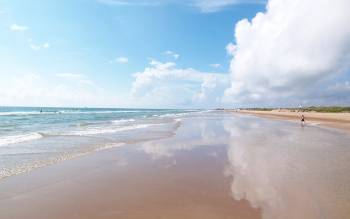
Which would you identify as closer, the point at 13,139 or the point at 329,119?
the point at 13,139

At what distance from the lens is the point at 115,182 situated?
29.1 ft

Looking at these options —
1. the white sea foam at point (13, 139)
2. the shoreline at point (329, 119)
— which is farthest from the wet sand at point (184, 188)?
the shoreline at point (329, 119)

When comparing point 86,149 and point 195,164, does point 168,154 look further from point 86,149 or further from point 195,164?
point 86,149

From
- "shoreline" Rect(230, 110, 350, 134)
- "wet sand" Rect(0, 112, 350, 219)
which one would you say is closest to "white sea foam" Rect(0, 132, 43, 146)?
"wet sand" Rect(0, 112, 350, 219)

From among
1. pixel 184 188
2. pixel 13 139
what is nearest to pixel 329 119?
pixel 13 139

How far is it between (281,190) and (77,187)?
5779mm

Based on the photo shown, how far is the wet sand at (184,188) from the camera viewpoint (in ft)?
20.8

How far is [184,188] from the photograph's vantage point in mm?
8164

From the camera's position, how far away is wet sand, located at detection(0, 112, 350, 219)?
20.8 feet

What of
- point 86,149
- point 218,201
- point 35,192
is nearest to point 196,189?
point 218,201

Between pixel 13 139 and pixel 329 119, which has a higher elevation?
pixel 329 119

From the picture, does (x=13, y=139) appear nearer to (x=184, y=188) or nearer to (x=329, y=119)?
(x=184, y=188)

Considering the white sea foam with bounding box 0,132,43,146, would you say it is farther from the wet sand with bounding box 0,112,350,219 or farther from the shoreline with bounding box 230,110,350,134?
the shoreline with bounding box 230,110,350,134

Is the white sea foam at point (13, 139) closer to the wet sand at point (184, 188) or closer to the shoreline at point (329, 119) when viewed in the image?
the wet sand at point (184, 188)
